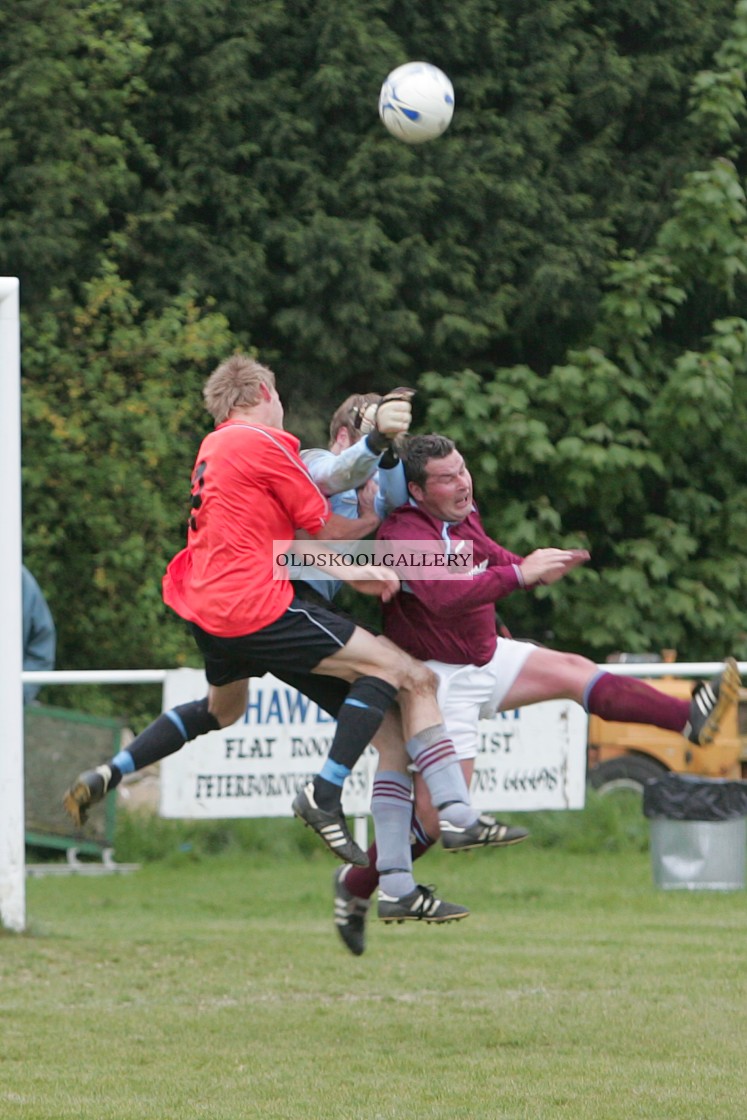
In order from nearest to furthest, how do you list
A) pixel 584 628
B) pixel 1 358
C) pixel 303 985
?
pixel 303 985 → pixel 1 358 → pixel 584 628

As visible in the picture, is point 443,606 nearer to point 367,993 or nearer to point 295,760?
point 367,993

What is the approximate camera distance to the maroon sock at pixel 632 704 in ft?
21.7

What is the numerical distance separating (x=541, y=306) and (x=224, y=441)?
12495 millimetres

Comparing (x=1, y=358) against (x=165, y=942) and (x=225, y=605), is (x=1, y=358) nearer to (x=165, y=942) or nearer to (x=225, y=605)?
(x=165, y=942)

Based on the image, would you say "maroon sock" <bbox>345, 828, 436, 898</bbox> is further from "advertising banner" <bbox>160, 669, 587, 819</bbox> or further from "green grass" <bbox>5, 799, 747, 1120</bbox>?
"advertising banner" <bbox>160, 669, 587, 819</bbox>


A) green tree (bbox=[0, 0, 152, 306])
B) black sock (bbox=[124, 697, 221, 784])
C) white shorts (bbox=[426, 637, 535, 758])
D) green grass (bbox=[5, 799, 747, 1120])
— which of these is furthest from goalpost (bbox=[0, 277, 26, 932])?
green tree (bbox=[0, 0, 152, 306])

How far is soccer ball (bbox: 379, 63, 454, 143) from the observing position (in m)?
7.37

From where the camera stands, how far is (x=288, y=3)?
1831 centimetres

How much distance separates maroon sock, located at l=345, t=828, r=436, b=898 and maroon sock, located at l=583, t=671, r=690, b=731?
0.92 m

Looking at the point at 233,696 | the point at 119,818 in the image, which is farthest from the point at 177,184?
the point at 233,696

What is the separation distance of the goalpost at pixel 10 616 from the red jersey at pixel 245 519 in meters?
Answer: 3.48

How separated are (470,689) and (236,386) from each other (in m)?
1.47

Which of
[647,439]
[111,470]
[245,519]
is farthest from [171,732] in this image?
[647,439]

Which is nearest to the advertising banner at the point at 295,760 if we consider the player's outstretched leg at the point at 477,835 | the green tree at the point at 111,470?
the green tree at the point at 111,470
